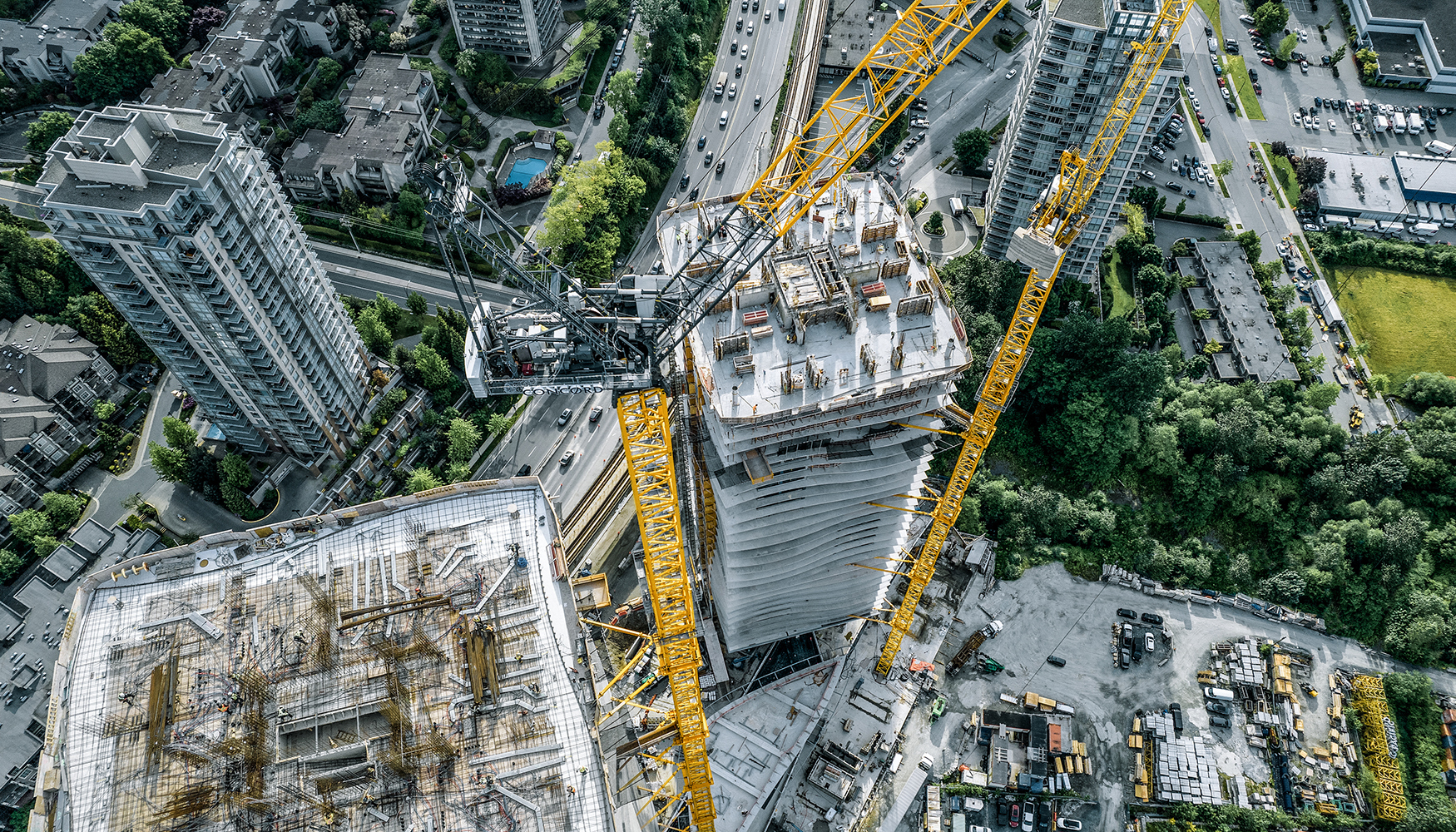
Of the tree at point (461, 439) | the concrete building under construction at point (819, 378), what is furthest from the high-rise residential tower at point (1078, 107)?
the tree at point (461, 439)

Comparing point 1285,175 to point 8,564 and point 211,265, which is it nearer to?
point 211,265

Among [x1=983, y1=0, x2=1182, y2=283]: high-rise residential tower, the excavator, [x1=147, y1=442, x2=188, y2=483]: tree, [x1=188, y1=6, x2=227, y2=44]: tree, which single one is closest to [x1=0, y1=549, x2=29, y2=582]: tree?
[x1=147, y1=442, x2=188, y2=483]: tree

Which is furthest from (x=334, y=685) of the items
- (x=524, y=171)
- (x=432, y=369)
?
(x=524, y=171)

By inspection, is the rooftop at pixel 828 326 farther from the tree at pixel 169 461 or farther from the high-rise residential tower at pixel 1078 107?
the tree at pixel 169 461

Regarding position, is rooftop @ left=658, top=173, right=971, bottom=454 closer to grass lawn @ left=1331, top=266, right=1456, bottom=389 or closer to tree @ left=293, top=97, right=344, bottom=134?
tree @ left=293, top=97, right=344, bottom=134

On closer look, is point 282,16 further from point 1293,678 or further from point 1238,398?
point 1293,678

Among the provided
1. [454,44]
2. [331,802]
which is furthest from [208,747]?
[454,44]
